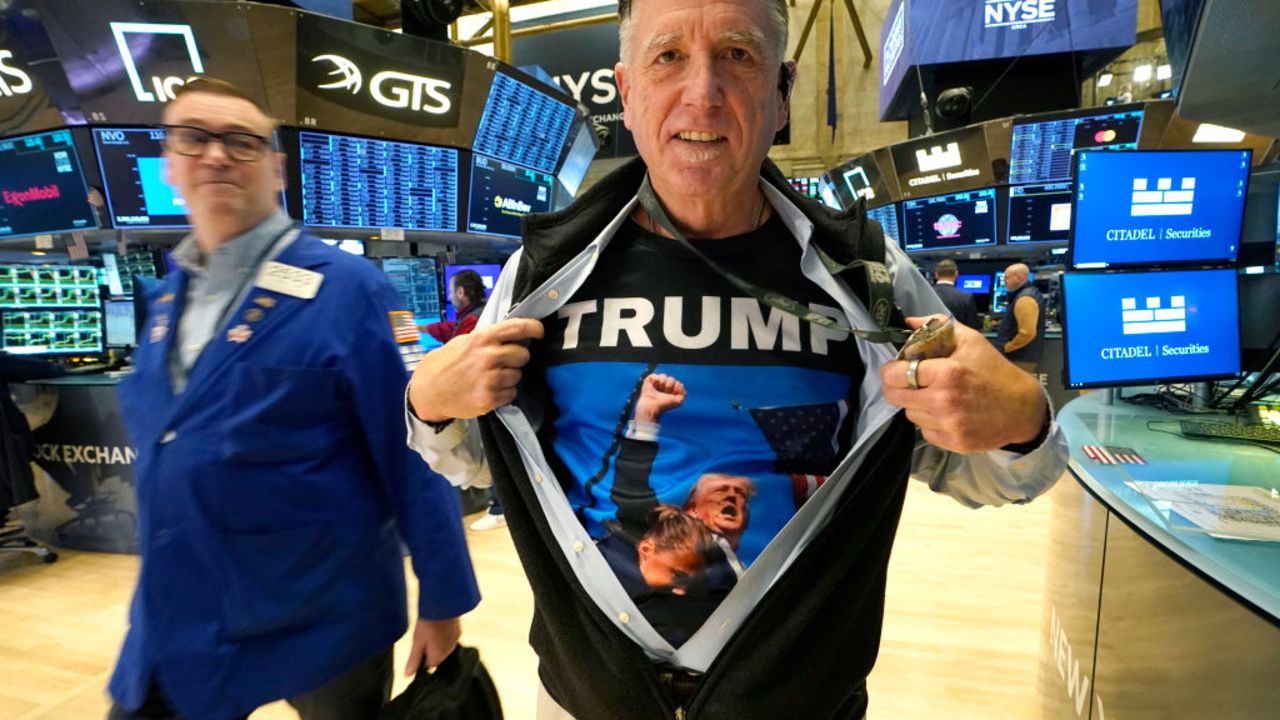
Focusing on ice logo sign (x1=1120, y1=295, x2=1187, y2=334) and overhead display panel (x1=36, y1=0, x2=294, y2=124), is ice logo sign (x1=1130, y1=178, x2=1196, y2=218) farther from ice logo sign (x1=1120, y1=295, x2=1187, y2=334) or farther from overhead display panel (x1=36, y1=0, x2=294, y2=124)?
overhead display panel (x1=36, y1=0, x2=294, y2=124)

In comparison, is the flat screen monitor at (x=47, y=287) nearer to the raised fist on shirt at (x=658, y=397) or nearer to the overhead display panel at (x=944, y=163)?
the raised fist on shirt at (x=658, y=397)

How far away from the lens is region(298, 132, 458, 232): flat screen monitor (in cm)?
491

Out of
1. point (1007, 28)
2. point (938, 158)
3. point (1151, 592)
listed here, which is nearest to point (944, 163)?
point (938, 158)

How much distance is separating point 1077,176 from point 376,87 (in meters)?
4.60

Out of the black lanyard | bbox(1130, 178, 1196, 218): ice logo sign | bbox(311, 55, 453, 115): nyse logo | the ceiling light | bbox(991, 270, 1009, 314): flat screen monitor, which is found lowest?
the black lanyard

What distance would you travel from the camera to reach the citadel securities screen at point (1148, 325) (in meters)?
2.33

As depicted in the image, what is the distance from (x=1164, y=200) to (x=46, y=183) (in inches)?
252

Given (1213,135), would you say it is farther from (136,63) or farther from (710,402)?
(136,63)

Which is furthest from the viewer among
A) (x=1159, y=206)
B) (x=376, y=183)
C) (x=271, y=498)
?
(x=376, y=183)

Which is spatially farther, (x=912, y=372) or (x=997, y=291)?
(x=997, y=291)

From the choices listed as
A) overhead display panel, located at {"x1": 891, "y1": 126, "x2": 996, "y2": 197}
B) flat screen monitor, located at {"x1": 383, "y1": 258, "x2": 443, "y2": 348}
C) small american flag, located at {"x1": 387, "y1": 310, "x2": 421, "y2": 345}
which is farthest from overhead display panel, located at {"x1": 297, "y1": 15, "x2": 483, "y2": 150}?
overhead display panel, located at {"x1": 891, "y1": 126, "x2": 996, "y2": 197}

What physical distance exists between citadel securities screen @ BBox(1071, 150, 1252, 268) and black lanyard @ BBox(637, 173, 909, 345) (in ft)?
6.09

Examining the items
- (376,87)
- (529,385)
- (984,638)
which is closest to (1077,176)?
(984,638)

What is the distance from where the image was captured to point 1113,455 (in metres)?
1.86
